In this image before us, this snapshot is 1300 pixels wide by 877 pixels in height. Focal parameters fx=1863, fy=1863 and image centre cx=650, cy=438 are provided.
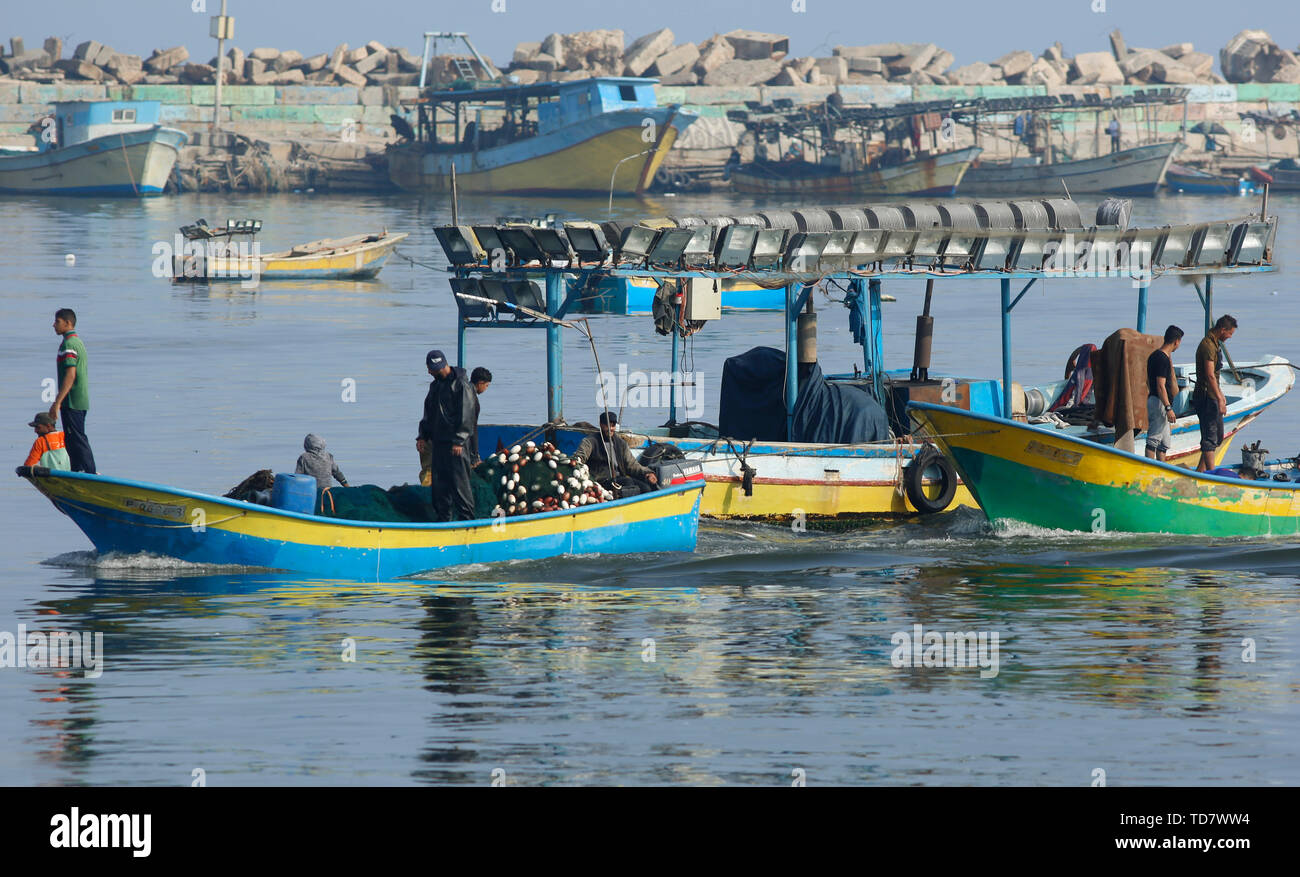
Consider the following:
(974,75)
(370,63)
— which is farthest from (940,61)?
(370,63)

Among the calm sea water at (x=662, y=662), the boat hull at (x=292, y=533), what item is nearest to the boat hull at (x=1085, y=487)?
→ the calm sea water at (x=662, y=662)

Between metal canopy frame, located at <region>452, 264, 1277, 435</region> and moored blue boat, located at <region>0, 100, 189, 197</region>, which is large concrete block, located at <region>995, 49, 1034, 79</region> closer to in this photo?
moored blue boat, located at <region>0, 100, 189, 197</region>

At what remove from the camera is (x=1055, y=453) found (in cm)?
1758

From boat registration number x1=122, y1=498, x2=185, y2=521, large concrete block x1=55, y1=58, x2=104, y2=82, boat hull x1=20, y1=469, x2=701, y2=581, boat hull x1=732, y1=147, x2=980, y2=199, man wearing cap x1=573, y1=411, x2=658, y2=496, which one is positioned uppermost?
large concrete block x1=55, y1=58, x2=104, y2=82

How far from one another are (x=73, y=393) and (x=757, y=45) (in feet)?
340

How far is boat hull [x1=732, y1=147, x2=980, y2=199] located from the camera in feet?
286

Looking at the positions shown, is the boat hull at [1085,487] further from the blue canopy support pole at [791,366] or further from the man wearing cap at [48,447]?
the man wearing cap at [48,447]

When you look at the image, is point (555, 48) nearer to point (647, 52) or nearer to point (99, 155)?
point (647, 52)

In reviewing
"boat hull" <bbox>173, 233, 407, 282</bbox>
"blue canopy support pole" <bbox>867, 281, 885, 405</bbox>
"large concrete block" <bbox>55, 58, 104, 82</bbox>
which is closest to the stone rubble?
"large concrete block" <bbox>55, 58, 104, 82</bbox>

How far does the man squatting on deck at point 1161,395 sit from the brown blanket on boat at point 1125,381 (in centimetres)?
9

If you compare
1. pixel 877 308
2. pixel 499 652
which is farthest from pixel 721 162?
pixel 499 652

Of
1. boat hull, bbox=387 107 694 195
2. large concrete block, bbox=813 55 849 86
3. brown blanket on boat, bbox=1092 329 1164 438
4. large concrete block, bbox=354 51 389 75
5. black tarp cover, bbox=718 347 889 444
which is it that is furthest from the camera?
large concrete block, bbox=354 51 389 75

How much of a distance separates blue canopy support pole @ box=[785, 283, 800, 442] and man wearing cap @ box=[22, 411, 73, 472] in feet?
22.8
